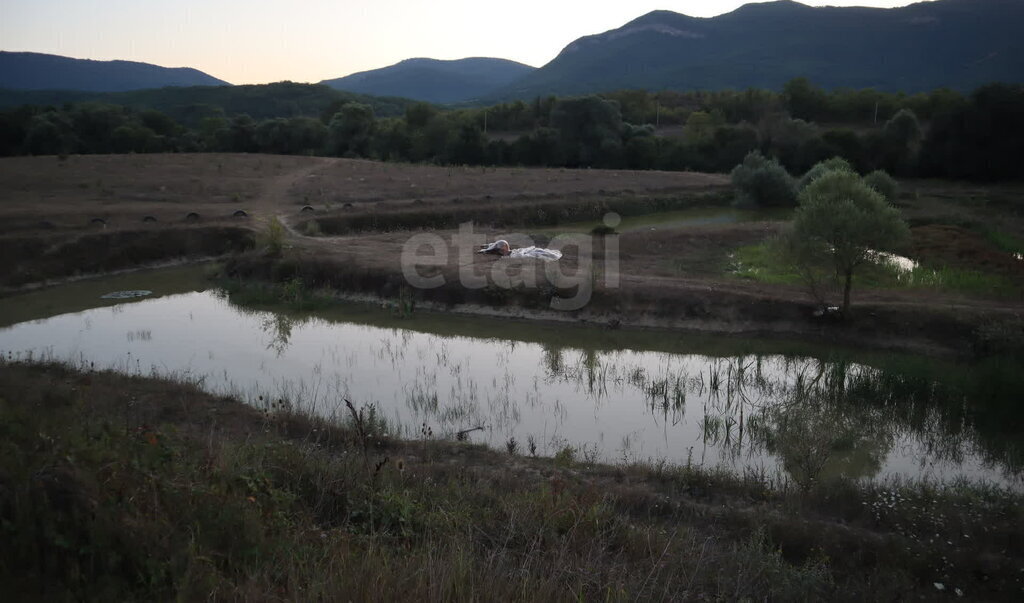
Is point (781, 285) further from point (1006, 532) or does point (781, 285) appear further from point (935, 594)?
point (935, 594)

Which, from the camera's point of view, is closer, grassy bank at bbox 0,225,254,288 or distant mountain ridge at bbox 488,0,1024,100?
grassy bank at bbox 0,225,254,288

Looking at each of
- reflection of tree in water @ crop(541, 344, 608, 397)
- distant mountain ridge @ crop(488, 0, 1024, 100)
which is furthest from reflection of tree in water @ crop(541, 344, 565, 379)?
distant mountain ridge @ crop(488, 0, 1024, 100)

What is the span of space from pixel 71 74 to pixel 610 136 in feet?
550

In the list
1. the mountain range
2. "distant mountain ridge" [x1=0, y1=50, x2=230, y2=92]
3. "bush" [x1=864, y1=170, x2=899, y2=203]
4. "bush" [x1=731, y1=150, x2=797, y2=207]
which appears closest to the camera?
"bush" [x1=864, y1=170, x2=899, y2=203]

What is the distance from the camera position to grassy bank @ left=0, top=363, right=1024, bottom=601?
12.1 ft

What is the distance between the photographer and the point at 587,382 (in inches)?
520

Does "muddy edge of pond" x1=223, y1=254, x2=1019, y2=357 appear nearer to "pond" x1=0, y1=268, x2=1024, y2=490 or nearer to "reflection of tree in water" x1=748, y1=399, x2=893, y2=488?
"pond" x1=0, y1=268, x2=1024, y2=490

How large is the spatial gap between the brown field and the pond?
4.25 feet

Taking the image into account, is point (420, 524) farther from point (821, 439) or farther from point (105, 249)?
point (105, 249)

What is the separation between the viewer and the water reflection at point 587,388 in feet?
32.8

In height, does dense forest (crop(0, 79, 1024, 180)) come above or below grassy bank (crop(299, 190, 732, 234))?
above

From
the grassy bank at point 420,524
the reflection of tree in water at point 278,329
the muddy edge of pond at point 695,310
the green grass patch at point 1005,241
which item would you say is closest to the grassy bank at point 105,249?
the muddy edge of pond at point 695,310

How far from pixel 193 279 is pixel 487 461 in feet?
55.6

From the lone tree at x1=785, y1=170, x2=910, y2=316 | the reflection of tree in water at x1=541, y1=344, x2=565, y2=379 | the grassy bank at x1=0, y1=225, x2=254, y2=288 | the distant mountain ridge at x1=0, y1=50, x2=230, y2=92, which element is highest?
the distant mountain ridge at x1=0, y1=50, x2=230, y2=92
